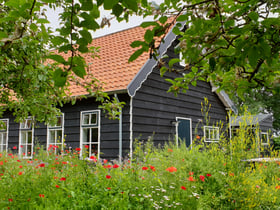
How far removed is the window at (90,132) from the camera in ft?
27.5

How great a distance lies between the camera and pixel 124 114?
7.89 m

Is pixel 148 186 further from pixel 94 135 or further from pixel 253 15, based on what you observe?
pixel 94 135

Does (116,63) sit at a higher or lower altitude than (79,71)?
higher

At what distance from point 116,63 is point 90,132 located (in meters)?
2.39

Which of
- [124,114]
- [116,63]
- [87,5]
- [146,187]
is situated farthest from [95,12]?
[116,63]

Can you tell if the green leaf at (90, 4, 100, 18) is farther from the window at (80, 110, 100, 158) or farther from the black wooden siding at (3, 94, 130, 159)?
the window at (80, 110, 100, 158)

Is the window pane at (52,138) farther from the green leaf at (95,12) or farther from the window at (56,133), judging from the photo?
the green leaf at (95,12)

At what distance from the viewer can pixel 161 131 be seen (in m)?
8.88

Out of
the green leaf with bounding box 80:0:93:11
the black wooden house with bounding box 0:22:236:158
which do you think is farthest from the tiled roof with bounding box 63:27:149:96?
the green leaf with bounding box 80:0:93:11

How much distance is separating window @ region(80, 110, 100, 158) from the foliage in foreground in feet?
11.1

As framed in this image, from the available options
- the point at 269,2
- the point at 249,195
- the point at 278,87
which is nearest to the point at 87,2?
the point at 269,2

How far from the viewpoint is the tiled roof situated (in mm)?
7945

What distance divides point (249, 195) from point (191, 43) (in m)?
3.04

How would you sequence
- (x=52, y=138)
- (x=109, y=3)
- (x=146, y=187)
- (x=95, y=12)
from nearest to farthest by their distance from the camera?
(x=109, y=3) → (x=95, y=12) → (x=146, y=187) → (x=52, y=138)
